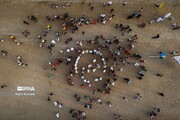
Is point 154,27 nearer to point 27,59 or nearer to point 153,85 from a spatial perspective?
point 153,85

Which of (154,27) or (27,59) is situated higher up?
(154,27)

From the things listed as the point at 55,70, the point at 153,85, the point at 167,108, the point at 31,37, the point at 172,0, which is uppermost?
the point at 172,0

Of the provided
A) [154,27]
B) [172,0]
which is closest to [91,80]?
[154,27]

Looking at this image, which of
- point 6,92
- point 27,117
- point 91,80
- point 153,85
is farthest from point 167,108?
point 6,92

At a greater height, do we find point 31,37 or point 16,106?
point 31,37

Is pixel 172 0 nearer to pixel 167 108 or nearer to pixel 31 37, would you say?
pixel 167 108
